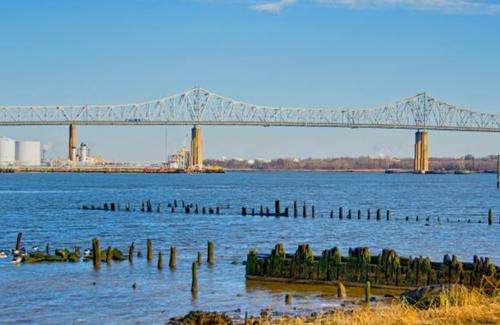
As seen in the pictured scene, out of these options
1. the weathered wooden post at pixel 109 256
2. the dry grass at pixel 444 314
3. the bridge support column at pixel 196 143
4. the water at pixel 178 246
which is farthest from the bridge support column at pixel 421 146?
the dry grass at pixel 444 314

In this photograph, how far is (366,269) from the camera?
948 inches

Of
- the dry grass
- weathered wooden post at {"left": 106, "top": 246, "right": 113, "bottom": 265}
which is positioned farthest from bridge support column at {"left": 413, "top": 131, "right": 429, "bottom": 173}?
the dry grass

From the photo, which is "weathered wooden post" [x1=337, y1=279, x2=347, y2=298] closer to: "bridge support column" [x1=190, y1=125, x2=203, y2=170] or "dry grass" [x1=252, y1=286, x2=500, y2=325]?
"dry grass" [x1=252, y1=286, x2=500, y2=325]

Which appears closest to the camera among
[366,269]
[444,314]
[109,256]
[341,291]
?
[444,314]

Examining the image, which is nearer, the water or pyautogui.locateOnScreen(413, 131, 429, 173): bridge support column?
the water

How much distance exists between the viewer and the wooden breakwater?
22.5 m

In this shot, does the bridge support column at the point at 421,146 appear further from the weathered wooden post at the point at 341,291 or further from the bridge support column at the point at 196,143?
the weathered wooden post at the point at 341,291

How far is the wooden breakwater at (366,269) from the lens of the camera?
73.9 ft

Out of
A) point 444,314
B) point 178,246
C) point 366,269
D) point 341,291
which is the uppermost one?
point 444,314

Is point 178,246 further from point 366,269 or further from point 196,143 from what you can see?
point 196,143

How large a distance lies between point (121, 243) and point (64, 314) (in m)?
17.6

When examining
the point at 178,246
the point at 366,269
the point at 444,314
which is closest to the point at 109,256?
the point at 178,246

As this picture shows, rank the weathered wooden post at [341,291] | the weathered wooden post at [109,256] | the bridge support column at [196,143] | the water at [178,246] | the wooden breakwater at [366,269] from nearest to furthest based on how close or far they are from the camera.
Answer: the water at [178,246] < the wooden breakwater at [366,269] < the weathered wooden post at [341,291] < the weathered wooden post at [109,256] < the bridge support column at [196,143]

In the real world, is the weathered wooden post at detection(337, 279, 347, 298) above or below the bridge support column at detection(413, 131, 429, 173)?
below
